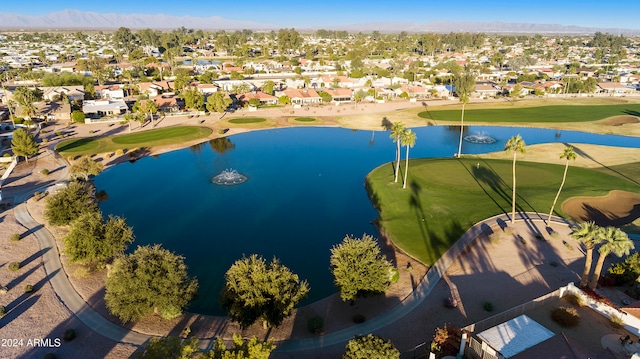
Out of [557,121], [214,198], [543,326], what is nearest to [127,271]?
[214,198]

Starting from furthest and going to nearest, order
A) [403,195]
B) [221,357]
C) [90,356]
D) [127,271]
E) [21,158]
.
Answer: [21,158], [403,195], [127,271], [90,356], [221,357]

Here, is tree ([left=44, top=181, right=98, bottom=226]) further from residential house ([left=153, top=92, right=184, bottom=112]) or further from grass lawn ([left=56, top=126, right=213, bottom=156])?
residential house ([left=153, top=92, right=184, bottom=112])

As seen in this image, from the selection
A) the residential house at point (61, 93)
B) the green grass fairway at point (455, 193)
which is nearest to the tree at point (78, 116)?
the residential house at point (61, 93)

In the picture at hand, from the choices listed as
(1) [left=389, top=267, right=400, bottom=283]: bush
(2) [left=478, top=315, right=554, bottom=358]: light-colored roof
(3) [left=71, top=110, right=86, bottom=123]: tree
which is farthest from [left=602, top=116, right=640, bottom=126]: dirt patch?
(3) [left=71, top=110, right=86, bottom=123]: tree

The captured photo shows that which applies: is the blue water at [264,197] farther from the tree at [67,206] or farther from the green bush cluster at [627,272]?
the green bush cluster at [627,272]

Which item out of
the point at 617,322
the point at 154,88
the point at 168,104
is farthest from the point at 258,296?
the point at 154,88

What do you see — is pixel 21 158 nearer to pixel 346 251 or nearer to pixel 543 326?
pixel 346 251

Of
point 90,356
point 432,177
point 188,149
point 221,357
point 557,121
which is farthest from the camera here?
point 557,121
